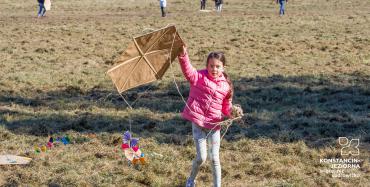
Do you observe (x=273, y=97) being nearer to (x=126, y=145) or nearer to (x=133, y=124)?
(x=133, y=124)

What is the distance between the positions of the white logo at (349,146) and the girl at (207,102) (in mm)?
2688

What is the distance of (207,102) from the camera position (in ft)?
19.5

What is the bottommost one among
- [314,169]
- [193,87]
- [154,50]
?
[314,169]

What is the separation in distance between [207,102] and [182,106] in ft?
16.0

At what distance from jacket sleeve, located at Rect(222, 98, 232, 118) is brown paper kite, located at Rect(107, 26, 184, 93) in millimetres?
811

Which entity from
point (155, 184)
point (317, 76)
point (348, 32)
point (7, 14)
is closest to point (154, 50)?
point (155, 184)

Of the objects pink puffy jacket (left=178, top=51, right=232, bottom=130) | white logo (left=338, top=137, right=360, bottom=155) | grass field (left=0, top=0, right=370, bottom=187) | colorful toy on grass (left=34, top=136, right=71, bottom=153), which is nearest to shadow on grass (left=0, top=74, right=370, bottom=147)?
grass field (left=0, top=0, right=370, bottom=187)

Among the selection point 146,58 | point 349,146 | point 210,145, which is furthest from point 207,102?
point 349,146

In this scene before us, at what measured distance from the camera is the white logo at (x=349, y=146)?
7848 millimetres

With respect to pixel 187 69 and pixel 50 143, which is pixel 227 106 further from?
pixel 50 143

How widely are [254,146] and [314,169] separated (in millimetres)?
1195

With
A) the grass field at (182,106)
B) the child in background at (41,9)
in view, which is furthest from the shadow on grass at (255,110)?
the child in background at (41,9)

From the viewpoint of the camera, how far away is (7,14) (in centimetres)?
3231

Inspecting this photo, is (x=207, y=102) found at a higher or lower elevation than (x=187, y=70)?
lower
